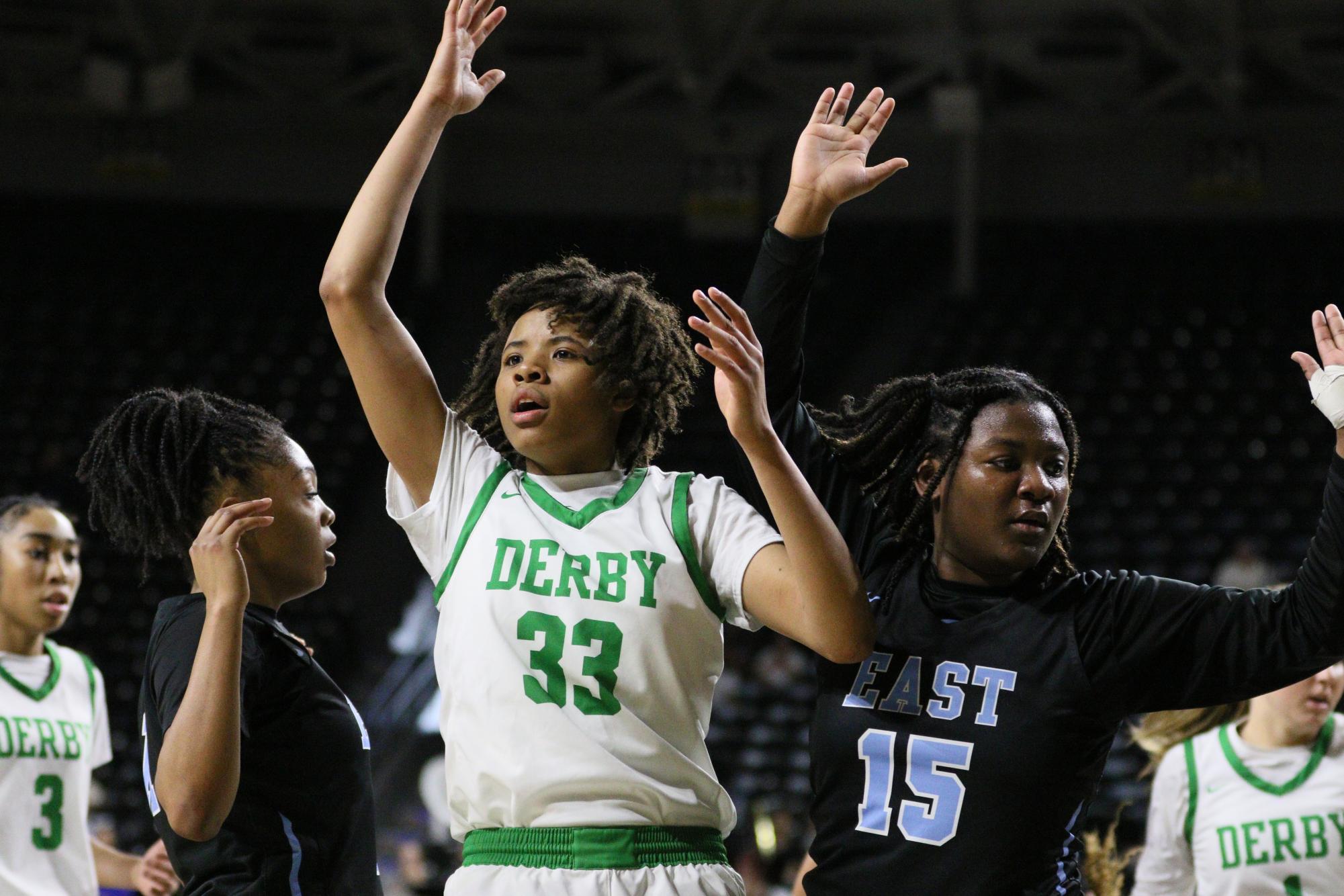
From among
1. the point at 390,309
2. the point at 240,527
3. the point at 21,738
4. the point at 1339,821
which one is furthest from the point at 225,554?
the point at 1339,821

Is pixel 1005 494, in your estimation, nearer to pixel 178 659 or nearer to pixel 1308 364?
pixel 1308 364

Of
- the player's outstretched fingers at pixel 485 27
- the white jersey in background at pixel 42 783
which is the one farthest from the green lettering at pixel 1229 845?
the white jersey in background at pixel 42 783

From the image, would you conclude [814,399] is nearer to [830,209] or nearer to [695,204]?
[695,204]

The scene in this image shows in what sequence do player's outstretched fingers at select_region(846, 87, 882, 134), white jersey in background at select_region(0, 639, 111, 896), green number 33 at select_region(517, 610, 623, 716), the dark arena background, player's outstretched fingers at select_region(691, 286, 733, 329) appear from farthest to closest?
the dark arena background < white jersey in background at select_region(0, 639, 111, 896) < player's outstretched fingers at select_region(846, 87, 882, 134) < green number 33 at select_region(517, 610, 623, 716) < player's outstretched fingers at select_region(691, 286, 733, 329)

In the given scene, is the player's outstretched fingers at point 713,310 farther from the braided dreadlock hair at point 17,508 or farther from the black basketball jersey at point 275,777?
the braided dreadlock hair at point 17,508

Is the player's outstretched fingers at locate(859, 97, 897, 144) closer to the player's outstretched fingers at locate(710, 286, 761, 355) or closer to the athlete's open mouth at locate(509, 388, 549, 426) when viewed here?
the player's outstretched fingers at locate(710, 286, 761, 355)

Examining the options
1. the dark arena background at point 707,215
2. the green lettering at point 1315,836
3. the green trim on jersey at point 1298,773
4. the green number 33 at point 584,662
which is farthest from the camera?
the dark arena background at point 707,215

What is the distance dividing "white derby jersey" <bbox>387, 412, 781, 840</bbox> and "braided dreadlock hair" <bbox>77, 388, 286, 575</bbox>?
0.56m

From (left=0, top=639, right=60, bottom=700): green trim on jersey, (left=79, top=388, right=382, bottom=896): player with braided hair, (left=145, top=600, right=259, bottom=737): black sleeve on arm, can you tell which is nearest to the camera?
(left=79, top=388, right=382, bottom=896): player with braided hair

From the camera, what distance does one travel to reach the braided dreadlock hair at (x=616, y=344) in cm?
262

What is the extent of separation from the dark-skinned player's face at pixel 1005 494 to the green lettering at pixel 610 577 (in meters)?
0.68

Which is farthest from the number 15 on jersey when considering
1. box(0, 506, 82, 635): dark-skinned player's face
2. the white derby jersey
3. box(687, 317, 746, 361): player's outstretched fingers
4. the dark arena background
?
the dark arena background

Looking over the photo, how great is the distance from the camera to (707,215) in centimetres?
1458

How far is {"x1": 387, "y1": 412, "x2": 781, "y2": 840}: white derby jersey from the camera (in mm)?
2348
